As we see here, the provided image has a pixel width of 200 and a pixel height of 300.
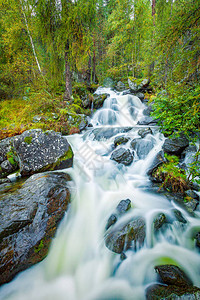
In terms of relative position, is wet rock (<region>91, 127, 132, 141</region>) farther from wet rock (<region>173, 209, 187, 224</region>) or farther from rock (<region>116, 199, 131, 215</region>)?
wet rock (<region>173, 209, 187, 224</region>)

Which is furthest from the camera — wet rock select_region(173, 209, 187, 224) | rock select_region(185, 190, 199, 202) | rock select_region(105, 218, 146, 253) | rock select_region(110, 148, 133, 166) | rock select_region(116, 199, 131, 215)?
rock select_region(110, 148, 133, 166)

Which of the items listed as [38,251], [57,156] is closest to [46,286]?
[38,251]

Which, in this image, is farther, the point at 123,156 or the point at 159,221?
the point at 123,156

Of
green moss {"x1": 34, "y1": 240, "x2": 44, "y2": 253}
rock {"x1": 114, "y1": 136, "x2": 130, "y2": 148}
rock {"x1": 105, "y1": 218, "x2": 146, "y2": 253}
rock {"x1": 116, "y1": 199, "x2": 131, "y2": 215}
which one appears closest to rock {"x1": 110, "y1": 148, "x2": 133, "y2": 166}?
rock {"x1": 114, "y1": 136, "x2": 130, "y2": 148}

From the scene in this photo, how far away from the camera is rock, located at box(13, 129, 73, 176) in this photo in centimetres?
418

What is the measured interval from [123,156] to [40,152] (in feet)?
10.4

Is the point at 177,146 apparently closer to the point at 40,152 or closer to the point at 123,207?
the point at 123,207

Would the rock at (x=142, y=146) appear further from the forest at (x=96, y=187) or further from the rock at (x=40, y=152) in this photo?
the rock at (x=40, y=152)

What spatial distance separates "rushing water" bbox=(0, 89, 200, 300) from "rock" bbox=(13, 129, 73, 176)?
75cm

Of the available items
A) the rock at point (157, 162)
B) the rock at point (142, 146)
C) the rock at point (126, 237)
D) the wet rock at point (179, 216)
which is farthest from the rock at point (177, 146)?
the rock at point (126, 237)

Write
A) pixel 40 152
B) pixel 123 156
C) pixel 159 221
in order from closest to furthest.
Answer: pixel 159 221, pixel 40 152, pixel 123 156

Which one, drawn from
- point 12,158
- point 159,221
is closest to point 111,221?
point 159,221

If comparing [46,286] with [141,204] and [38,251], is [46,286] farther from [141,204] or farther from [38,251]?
[141,204]

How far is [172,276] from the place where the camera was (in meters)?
1.95
